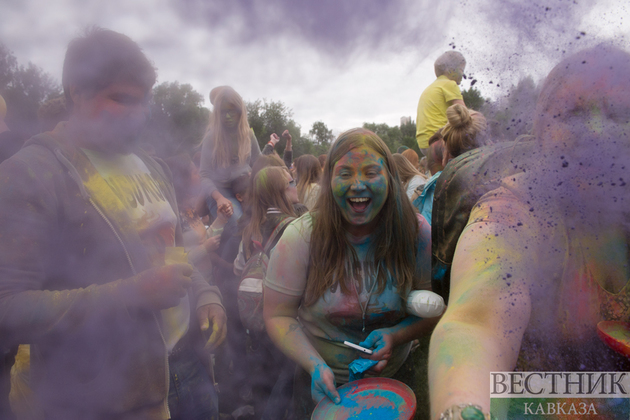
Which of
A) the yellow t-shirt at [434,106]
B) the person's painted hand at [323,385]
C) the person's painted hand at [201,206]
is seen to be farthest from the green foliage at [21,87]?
the yellow t-shirt at [434,106]

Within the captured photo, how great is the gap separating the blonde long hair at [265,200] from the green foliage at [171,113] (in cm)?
89

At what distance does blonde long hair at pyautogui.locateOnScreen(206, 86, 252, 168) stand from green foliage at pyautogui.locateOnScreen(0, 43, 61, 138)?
1.87 metres

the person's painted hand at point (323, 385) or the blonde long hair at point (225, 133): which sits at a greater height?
the blonde long hair at point (225, 133)

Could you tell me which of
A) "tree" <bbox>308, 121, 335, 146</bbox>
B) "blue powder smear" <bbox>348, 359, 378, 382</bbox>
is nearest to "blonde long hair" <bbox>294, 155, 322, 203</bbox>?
"tree" <bbox>308, 121, 335, 146</bbox>

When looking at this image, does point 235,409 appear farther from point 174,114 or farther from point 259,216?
point 174,114

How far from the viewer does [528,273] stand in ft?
2.71

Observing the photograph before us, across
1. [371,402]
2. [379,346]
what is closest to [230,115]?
[379,346]

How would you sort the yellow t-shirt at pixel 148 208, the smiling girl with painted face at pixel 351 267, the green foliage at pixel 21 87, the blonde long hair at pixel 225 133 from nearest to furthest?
the green foliage at pixel 21 87 < the yellow t-shirt at pixel 148 208 < the smiling girl with painted face at pixel 351 267 < the blonde long hair at pixel 225 133

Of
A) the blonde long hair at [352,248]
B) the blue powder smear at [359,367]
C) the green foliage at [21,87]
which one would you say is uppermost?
the green foliage at [21,87]

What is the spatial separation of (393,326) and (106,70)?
1538 millimetres

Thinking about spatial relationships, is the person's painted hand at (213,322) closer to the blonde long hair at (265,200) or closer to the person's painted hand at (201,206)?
the blonde long hair at (265,200)

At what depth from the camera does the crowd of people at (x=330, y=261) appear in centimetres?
75

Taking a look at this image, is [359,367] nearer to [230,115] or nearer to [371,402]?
[371,402]

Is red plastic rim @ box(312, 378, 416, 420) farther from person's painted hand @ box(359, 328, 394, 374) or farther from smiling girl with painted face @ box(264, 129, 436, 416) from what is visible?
smiling girl with painted face @ box(264, 129, 436, 416)
